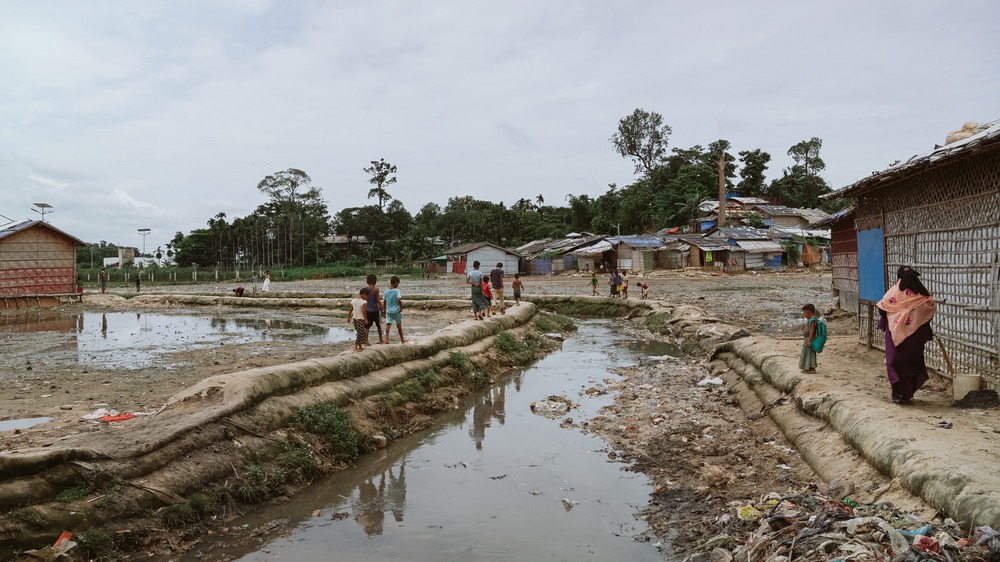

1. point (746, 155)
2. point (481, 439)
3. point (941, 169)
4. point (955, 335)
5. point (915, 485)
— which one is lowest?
point (481, 439)

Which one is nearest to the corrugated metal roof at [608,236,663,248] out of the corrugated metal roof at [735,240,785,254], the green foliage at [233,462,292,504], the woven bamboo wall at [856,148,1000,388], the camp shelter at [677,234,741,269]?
the camp shelter at [677,234,741,269]

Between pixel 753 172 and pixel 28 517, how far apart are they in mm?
64814

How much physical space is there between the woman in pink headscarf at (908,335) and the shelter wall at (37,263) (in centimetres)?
3115

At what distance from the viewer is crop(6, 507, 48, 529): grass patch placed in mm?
4668

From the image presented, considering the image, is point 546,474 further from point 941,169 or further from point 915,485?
point 941,169

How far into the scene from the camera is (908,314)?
6.66 metres

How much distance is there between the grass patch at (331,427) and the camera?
7.54 m

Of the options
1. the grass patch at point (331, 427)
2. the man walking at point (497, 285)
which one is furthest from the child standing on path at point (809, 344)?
the man walking at point (497, 285)

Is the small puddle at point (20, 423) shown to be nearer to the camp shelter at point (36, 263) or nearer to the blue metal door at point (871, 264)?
the blue metal door at point (871, 264)

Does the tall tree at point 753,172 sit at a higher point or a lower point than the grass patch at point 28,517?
higher

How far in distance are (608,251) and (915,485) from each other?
42055mm

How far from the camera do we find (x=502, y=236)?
6128 cm

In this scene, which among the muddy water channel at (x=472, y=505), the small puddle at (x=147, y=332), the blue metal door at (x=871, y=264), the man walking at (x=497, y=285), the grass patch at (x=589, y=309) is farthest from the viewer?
the grass patch at (x=589, y=309)

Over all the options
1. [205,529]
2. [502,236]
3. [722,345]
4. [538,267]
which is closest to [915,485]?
[205,529]
